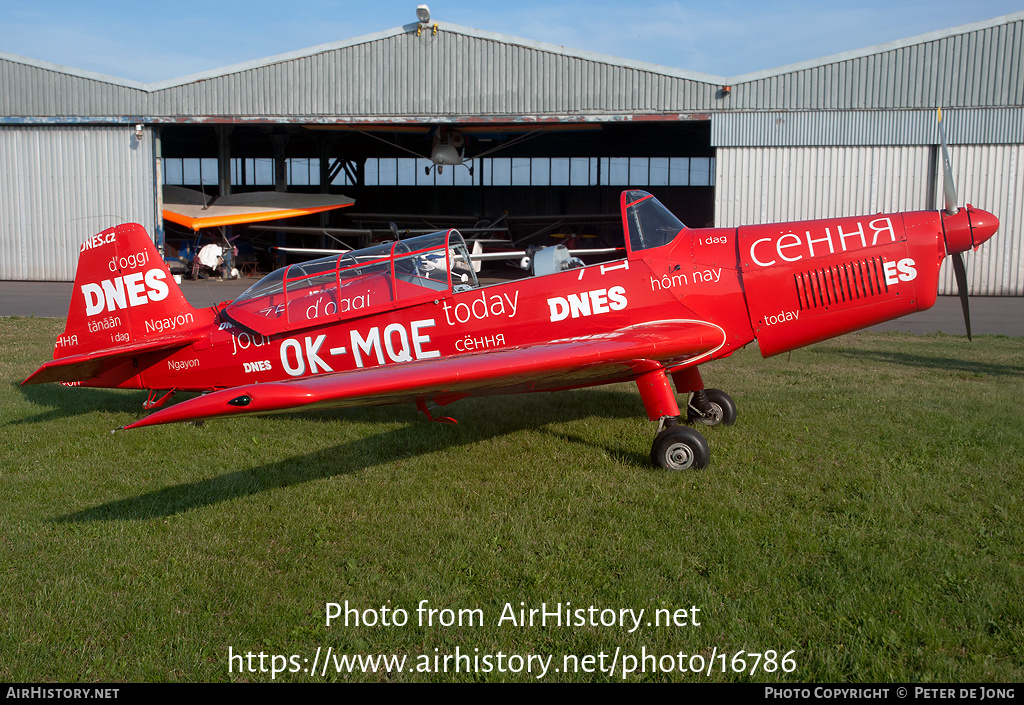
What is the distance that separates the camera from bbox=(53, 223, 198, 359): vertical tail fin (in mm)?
7305

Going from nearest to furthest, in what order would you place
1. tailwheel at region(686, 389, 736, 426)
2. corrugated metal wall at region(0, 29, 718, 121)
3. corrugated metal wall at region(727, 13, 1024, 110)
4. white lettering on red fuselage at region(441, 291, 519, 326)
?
white lettering on red fuselage at region(441, 291, 519, 326) → tailwheel at region(686, 389, 736, 426) → corrugated metal wall at region(727, 13, 1024, 110) → corrugated metal wall at region(0, 29, 718, 121)

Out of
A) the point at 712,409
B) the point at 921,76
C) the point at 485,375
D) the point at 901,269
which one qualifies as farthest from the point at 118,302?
the point at 921,76

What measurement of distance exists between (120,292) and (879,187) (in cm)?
2162

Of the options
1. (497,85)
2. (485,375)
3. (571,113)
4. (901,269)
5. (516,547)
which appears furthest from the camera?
(497,85)

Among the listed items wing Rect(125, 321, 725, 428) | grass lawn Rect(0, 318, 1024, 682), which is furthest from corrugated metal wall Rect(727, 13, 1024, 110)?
wing Rect(125, 321, 725, 428)

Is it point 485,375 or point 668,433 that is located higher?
point 485,375

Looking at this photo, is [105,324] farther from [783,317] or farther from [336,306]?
[783,317]

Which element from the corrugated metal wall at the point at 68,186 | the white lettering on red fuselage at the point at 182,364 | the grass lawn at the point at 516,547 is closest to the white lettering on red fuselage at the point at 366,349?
the grass lawn at the point at 516,547

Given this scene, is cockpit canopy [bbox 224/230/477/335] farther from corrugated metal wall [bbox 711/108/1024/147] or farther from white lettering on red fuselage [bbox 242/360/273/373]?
corrugated metal wall [bbox 711/108/1024/147]

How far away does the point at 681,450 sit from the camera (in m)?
5.74

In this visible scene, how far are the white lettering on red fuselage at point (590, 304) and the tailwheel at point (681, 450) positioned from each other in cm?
131

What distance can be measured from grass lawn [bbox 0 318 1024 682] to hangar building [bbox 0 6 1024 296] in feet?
53.9
